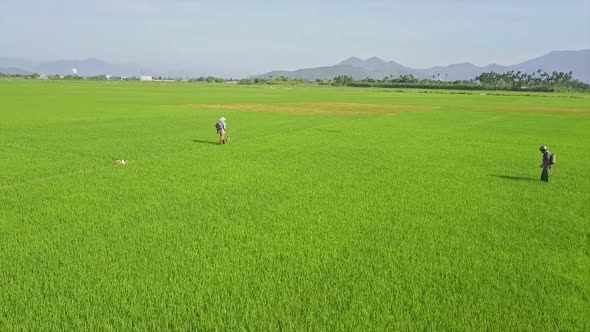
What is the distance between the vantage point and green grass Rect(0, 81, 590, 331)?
5.04 metres

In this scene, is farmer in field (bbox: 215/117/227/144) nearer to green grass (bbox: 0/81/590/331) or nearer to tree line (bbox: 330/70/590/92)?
green grass (bbox: 0/81/590/331)

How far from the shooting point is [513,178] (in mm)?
12422

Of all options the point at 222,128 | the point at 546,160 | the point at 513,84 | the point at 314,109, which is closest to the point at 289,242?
the point at 546,160

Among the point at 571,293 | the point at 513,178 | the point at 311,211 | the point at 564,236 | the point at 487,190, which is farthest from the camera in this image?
the point at 513,178

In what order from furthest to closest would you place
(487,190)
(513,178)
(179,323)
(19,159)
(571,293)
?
(19,159) < (513,178) < (487,190) < (571,293) < (179,323)

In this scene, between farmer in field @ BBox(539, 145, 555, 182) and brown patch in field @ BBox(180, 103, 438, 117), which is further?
brown patch in field @ BBox(180, 103, 438, 117)

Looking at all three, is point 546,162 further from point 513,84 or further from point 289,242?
point 513,84

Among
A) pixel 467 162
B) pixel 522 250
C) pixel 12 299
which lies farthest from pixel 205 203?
pixel 467 162

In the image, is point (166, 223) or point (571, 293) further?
point (166, 223)

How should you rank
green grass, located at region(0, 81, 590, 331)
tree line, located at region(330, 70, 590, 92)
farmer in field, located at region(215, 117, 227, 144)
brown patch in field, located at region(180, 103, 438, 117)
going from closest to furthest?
green grass, located at region(0, 81, 590, 331) < farmer in field, located at region(215, 117, 227, 144) < brown patch in field, located at region(180, 103, 438, 117) < tree line, located at region(330, 70, 590, 92)

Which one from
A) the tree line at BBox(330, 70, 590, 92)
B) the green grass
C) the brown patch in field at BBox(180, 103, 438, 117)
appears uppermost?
the tree line at BBox(330, 70, 590, 92)

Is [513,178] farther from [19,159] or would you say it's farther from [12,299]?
[19,159]

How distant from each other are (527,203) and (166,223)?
25.7 ft

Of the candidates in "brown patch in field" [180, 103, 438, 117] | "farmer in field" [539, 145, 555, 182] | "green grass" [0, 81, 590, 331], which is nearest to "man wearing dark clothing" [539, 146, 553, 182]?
"farmer in field" [539, 145, 555, 182]
